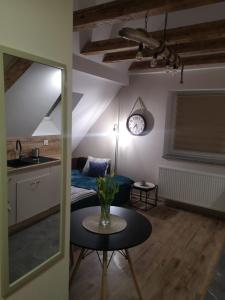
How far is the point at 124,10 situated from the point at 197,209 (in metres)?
3.42

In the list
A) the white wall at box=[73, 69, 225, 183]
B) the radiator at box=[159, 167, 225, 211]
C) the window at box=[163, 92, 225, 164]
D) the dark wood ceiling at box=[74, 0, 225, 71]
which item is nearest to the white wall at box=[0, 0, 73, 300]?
the dark wood ceiling at box=[74, 0, 225, 71]

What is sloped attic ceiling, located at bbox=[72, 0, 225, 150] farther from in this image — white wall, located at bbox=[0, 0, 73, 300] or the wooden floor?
the wooden floor

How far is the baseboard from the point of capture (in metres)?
4.10

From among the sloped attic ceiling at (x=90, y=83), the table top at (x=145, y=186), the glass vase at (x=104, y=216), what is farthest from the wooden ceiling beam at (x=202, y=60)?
the glass vase at (x=104, y=216)

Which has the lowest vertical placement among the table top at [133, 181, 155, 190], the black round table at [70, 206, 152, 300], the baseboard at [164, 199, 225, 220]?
the baseboard at [164, 199, 225, 220]

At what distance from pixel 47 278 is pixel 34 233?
0.88 feet

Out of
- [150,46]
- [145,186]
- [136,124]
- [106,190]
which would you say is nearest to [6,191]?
[106,190]

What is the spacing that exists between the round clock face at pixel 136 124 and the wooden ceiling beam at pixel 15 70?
3440mm

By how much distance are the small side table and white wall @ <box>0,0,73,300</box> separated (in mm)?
2777

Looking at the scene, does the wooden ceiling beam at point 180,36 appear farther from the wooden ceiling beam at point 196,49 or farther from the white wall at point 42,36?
the white wall at point 42,36

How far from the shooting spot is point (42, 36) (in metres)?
1.19

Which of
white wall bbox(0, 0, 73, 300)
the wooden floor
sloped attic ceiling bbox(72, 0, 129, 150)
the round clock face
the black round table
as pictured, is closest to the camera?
white wall bbox(0, 0, 73, 300)

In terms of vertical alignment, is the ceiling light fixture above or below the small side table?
above

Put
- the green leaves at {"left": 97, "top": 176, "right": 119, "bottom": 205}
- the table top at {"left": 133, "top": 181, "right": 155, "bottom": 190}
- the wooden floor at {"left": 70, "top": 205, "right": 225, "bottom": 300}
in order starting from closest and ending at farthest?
the green leaves at {"left": 97, "top": 176, "right": 119, "bottom": 205} < the wooden floor at {"left": 70, "top": 205, "right": 225, "bottom": 300} < the table top at {"left": 133, "top": 181, "right": 155, "bottom": 190}
